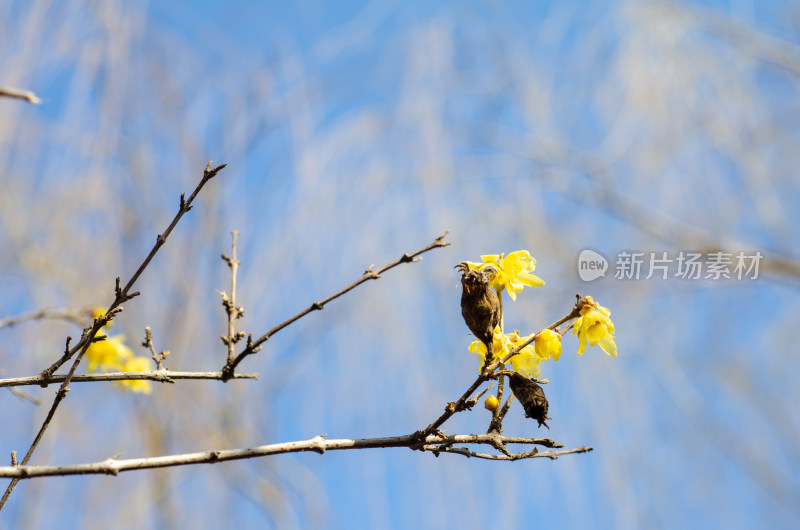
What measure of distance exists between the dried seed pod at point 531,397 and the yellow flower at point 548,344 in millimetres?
43

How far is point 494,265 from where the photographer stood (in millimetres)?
1031

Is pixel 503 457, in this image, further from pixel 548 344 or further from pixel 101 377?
pixel 101 377

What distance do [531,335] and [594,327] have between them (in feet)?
0.35

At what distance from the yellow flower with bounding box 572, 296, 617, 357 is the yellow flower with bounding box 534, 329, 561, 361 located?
0.06 meters

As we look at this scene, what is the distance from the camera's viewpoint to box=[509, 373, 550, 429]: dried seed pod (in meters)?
0.94

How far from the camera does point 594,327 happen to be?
3.24 feet

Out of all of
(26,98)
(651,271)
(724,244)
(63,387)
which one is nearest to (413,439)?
(63,387)

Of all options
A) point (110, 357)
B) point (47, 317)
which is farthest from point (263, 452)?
point (110, 357)

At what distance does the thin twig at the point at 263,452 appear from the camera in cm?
71

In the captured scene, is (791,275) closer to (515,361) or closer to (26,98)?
(515,361)

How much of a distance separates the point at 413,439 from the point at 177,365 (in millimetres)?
2079

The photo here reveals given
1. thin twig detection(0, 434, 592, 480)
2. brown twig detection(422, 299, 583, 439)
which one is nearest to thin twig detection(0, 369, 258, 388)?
thin twig detection(0, 434, 592, 480)

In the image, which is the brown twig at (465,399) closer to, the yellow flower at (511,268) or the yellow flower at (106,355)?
the yellow flower at (511,268)

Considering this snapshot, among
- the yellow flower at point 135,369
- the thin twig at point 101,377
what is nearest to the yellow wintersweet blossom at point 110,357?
the yellow flower at point 135,369
